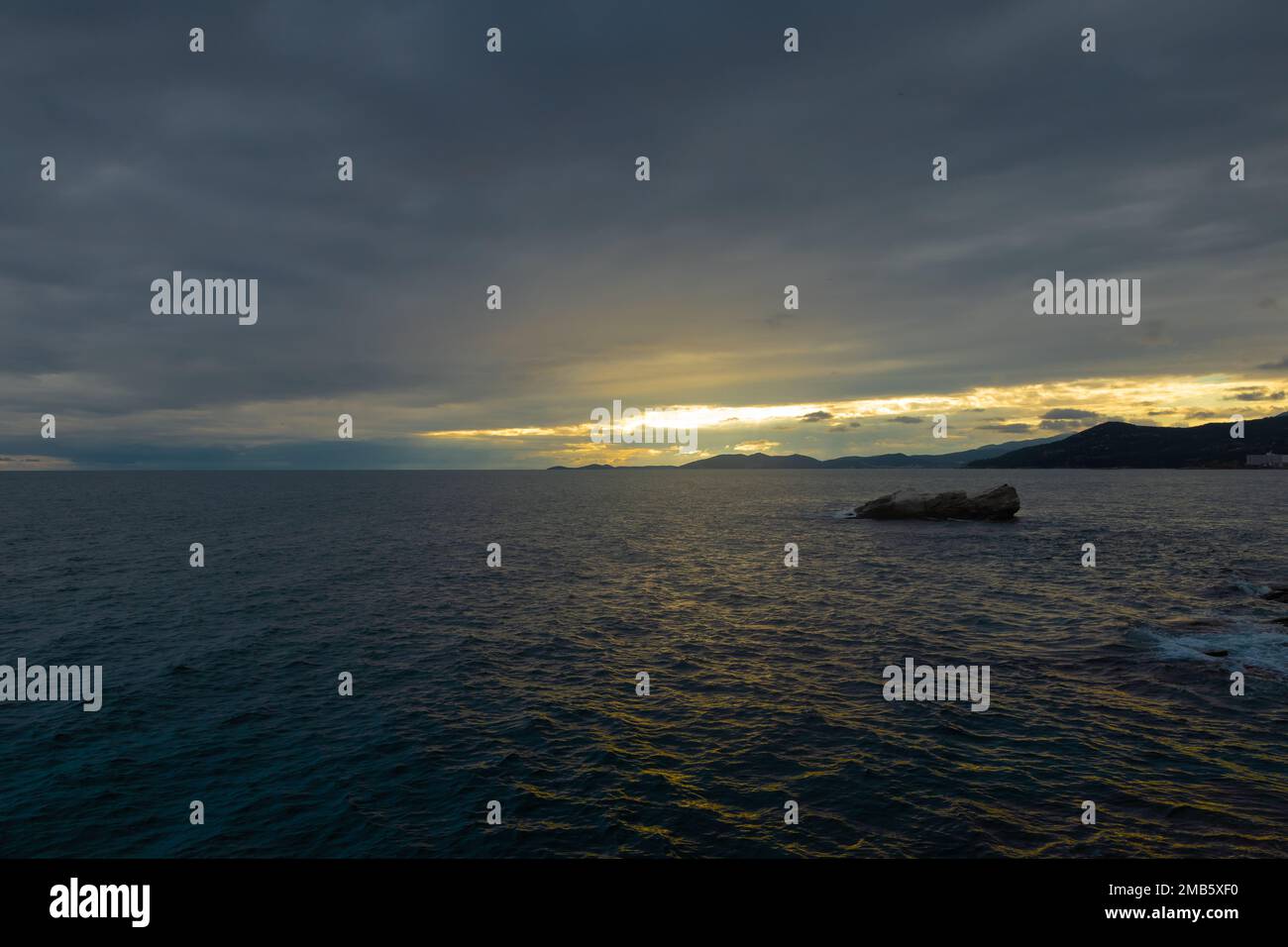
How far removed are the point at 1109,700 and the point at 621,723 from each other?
19179 mm

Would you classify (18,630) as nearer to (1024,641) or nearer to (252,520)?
(1024,641)

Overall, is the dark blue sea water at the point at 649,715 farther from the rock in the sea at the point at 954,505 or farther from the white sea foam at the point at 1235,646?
the rock in the sea at the point at 954,505

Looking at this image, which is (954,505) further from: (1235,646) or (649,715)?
(649,715)

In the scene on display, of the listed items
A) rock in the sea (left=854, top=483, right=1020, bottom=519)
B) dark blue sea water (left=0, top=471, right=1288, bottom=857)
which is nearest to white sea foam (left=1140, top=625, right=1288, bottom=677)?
dark blue sea water (left=0, top=471, right=1288, bottom=857)

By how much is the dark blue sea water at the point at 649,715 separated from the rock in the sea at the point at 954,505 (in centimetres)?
3983

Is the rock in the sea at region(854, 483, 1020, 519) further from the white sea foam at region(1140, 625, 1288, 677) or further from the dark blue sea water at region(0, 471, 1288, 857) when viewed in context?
the white sea foam at region(1140, 625, 1288, 677)

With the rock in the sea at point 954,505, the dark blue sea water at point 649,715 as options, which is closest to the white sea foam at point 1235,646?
the dark blue sea water at point 649,715

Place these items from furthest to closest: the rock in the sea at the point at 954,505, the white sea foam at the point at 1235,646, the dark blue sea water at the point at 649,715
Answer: the rock in the sea at the point at 954,505 < the white sea foam at the point at 1235,646 < the dark blue sea water at the point at 649,715

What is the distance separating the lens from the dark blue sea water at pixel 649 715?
56.3 feet

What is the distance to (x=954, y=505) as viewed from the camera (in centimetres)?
9844

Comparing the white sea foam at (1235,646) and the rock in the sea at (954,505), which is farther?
the rock in the sea at (954,505)

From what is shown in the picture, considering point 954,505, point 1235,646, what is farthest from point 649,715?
point 954,505

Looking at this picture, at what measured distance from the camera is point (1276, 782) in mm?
18469

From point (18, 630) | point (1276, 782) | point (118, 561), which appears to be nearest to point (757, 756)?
point (1276, 782)
